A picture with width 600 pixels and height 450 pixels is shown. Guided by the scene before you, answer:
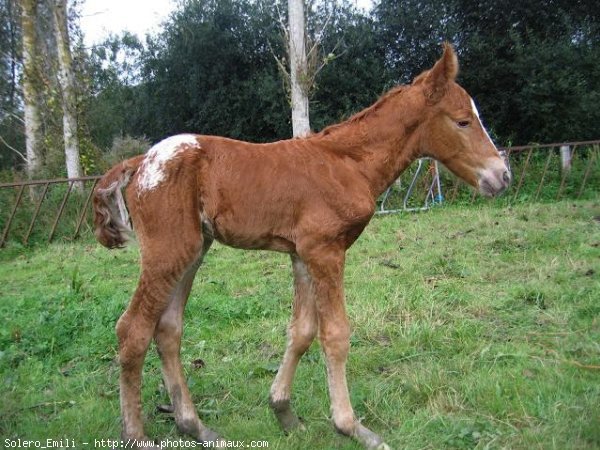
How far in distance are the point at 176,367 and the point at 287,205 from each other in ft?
3.88

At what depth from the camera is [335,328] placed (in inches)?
109

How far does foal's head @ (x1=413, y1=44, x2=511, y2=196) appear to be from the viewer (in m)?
2.91

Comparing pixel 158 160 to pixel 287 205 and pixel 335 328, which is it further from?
pixel 335 328

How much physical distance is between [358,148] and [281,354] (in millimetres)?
1872

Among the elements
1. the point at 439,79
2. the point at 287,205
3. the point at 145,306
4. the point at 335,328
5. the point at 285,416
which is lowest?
the point at 285,416

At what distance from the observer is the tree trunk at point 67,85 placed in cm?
1120

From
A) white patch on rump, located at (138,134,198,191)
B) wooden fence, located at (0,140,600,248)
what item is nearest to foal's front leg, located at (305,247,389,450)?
white patch on rump, located at (138,134,198,191)

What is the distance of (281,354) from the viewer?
402cm

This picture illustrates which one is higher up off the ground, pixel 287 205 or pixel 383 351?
pixel 287 205

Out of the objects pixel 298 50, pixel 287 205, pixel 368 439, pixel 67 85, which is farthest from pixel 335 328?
pixel 67 85

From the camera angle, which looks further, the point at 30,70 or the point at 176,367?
the point at 30,70

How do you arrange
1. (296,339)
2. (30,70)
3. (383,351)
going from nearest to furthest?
(296,339)
(383,351)
(30,70)

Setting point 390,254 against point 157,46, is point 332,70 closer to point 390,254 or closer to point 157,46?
point 157,46

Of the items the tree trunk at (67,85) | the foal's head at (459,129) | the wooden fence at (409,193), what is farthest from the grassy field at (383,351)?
the tree trunk at (67,85)
